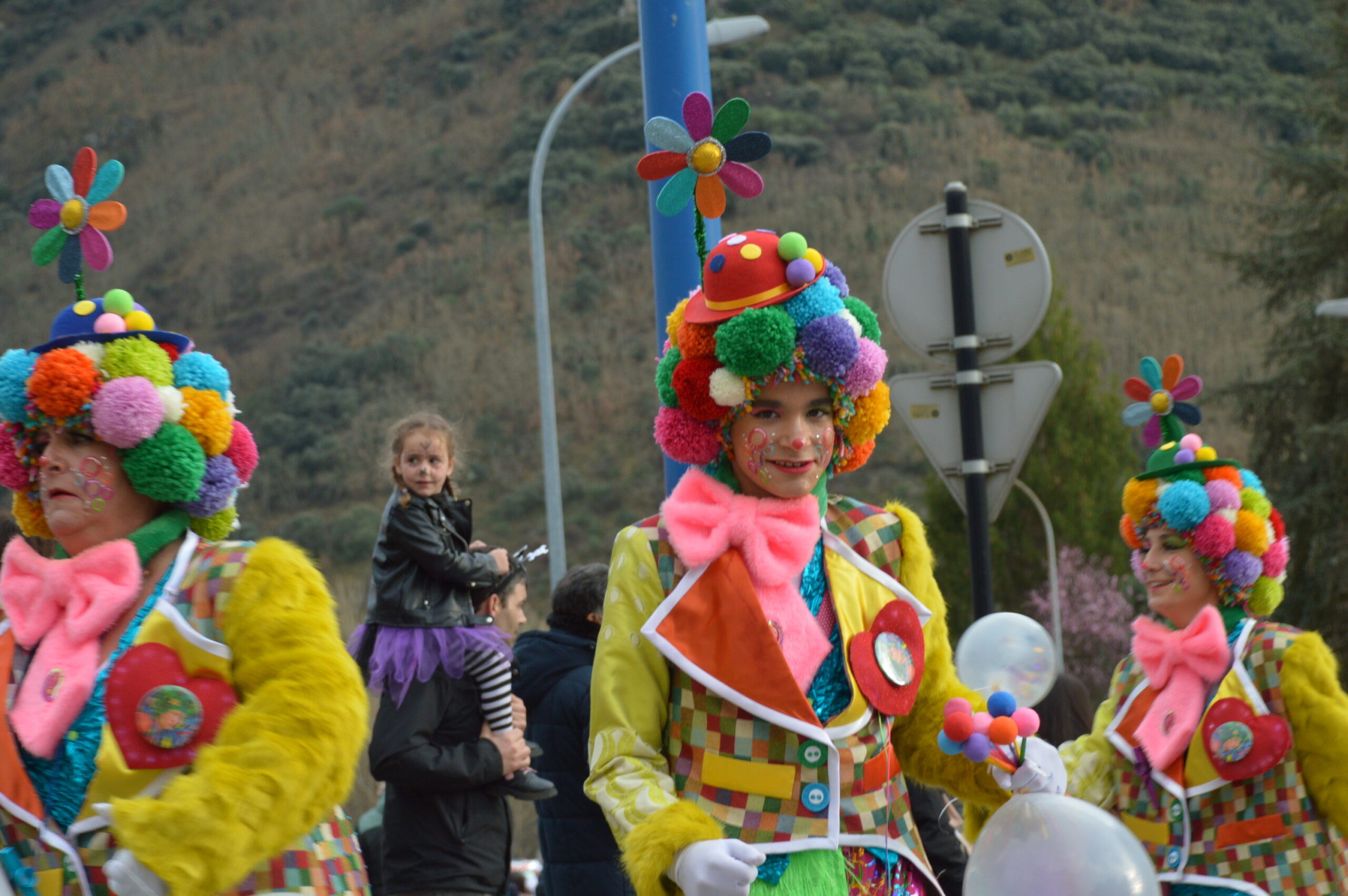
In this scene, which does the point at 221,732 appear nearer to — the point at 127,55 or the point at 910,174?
the point at 910,174

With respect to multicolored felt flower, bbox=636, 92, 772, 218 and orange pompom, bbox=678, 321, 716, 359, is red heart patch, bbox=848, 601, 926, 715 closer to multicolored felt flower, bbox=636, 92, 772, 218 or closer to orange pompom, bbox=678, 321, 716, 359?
orange pompom, bbox=678, 321, 716, 359

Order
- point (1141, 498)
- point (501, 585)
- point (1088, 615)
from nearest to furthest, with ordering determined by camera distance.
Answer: point (1141, 498) → point (501, 585) → point (1088, 615)

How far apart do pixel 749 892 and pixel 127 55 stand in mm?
58162

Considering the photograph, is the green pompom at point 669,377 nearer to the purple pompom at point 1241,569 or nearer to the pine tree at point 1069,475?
the purple pompom at point 1241,569

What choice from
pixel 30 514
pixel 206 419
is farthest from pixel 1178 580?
pixel 30 514

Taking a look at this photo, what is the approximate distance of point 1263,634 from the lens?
461 cm

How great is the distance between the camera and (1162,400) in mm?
5414

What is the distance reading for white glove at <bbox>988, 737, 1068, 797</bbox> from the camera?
3287 millimetres

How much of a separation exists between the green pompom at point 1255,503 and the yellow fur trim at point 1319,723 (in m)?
0.56

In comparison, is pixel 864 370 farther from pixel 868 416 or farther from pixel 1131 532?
pixel 1131 532

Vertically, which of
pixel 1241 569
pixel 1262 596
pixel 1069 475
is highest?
pixel 1241 569

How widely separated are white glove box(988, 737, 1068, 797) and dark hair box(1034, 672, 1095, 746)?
88.1 inches

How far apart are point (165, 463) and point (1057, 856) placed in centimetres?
202

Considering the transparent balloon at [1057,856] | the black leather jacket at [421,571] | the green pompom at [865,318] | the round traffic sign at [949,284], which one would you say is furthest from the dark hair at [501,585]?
the transparent balloon at [1057,856]
